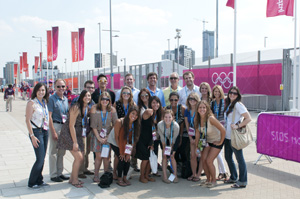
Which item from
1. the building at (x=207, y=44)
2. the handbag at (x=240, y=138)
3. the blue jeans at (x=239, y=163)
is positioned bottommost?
the blue jeans at (x=239, y=163)

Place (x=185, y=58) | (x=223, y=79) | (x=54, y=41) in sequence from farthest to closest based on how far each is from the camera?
(x=185, y=58) → (x=54, y=41) → (x=223, y=79)

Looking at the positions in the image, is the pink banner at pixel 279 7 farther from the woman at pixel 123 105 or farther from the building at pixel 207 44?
the building at pixel 207 44

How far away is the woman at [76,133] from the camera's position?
4.96 m

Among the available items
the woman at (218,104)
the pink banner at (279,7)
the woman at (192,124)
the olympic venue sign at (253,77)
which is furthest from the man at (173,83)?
the olympic venue sign at (253,77)

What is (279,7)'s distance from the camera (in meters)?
11.0

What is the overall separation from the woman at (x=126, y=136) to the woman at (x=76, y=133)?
623 millimetres

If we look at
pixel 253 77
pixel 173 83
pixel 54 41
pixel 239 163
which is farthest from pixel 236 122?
pixel 54 41

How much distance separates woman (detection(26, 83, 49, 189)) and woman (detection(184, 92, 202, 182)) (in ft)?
8.18

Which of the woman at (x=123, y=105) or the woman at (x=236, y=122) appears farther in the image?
the woman at (x=123, y=105)

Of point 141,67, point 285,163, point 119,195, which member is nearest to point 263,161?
point 285,163

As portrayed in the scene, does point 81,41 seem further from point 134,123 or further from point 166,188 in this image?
point 166,188

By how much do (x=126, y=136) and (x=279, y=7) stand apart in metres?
8.88

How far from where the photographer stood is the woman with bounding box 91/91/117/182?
521 cm

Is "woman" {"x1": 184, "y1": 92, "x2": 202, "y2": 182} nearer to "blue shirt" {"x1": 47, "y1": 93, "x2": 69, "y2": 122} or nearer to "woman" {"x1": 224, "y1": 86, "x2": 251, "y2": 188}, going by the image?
"woman" {"x1": 224, "y1": 86, "x2": 251, "y2": 188}
